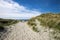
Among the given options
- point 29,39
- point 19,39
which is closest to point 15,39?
point 19,39

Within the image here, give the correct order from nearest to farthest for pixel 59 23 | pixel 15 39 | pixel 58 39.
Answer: pixel 58 39 < pixel 15 39 < pixel 59 23

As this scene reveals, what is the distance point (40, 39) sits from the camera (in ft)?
51.0

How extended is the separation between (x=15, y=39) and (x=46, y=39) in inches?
145

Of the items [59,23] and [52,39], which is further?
[59,23]

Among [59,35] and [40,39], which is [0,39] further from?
[59,35]

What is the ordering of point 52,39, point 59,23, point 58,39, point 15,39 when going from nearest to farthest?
point 58,39
point 52,39
point 15,39
point 59,23

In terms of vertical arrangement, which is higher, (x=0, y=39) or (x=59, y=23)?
(x=59, y=23)

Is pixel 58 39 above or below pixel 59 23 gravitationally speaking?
below

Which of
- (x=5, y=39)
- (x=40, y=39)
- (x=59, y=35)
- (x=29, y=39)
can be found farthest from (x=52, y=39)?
(x=5, y=39)

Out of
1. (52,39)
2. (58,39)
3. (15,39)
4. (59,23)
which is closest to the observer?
(58,39)

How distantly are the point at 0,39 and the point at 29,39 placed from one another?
11.8 feet

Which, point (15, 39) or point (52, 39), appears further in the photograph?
point (15, 39)

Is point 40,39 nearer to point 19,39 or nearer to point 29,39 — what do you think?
point 29,39

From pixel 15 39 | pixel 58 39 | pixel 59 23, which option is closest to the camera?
pixel 58 39
